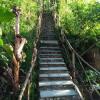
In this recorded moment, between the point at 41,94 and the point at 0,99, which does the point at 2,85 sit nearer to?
the point at 0,99

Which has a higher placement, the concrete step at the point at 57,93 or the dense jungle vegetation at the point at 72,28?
the dense jungle vegetation at the point at 72,28

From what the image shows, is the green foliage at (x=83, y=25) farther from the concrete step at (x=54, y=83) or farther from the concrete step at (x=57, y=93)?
the concrete step at (x=57, y=93)

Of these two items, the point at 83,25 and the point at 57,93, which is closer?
the point at 57,93

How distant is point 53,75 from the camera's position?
655 centimetres

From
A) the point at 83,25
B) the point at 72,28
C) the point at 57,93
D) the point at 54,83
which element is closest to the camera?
the point at 57,93

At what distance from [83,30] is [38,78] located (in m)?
3.20

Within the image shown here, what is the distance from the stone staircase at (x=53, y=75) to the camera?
5477mm

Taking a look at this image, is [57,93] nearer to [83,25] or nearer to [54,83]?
[54,83]

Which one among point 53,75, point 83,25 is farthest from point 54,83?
point 83,25

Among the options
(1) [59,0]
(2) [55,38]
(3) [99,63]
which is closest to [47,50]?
(2) [55,38]

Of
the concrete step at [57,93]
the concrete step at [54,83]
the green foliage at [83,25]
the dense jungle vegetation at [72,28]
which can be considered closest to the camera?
the concrete step at [57,93]

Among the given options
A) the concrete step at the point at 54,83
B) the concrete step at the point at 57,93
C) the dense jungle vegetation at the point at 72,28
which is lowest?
the concrete step at the point at 57,93

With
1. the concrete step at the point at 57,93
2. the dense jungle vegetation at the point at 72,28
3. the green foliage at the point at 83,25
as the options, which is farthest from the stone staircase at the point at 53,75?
the green foliage at the point at 83,25

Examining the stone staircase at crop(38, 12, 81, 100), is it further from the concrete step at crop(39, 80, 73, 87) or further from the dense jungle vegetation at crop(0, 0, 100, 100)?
the dense jungle vegetation at crop(0, 0, 100, 100)
